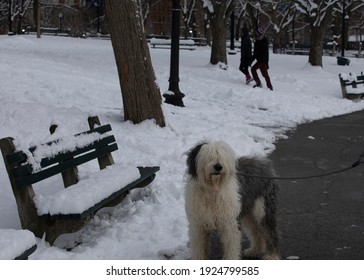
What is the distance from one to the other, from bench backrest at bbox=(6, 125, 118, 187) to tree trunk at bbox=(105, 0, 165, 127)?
9.89 feet

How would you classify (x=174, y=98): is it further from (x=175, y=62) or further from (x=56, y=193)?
(x=56, y=193)

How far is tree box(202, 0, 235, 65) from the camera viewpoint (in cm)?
2345

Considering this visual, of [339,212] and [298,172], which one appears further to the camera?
[298,172]

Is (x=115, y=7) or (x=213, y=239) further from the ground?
(x=115, y=7)

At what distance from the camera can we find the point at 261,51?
18.3m

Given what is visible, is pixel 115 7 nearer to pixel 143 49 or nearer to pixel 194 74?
pixel 143 49

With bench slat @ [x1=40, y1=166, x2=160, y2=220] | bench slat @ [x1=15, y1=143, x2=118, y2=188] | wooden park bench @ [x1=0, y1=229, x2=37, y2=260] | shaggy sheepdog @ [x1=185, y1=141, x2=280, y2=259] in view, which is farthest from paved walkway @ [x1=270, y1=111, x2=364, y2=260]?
wooden park bench @ [x1=0, y1=229, x2=37, y2=260]

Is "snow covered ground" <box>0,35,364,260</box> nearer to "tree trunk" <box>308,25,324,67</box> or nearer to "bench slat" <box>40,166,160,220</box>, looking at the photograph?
"bench slat" <box>40,166,160,220</box>

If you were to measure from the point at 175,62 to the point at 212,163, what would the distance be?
31.0 ft

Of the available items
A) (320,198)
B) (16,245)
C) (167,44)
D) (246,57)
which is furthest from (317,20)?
(16,245)

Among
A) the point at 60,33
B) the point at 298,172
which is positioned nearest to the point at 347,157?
the point at 298,172

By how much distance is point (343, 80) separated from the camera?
61.9 feet

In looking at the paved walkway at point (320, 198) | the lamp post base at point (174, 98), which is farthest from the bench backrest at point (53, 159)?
the lamp post base at point (174, 98)

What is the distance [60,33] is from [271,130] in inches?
1718
